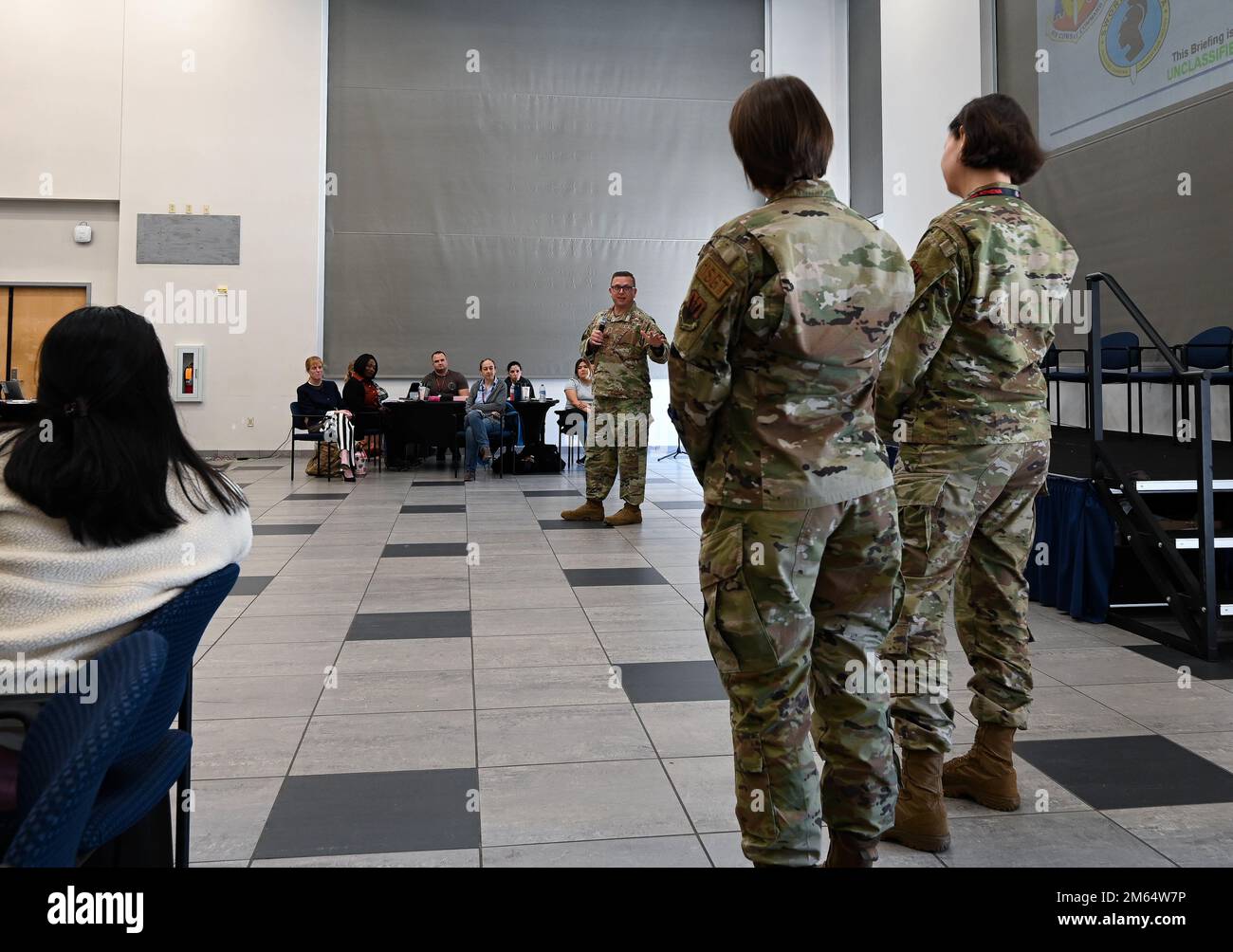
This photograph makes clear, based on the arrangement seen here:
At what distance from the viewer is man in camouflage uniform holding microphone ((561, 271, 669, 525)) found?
6559mm

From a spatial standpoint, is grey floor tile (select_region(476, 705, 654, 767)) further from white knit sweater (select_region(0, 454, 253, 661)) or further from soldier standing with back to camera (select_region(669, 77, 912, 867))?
white knit sweater (select_region(0, 454, 253, 661))

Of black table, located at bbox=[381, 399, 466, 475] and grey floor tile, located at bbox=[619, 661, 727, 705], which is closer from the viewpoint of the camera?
grey floor tile, located at bbox=[619, 661, 727, 705]

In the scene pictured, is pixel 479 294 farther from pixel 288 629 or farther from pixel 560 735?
pixel 560 735

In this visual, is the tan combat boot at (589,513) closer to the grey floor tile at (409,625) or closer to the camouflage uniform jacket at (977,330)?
the grey floor tile at (409,625)

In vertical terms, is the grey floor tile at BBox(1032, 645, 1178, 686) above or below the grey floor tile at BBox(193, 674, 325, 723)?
above

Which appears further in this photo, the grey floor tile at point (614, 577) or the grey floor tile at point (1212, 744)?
the grey floor tile at point (614, 577)

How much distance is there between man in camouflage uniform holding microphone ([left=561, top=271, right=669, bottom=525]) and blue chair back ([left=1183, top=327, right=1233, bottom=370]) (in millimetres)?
3086

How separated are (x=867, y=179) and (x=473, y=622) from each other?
962 centimetres

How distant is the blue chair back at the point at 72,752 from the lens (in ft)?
3.42

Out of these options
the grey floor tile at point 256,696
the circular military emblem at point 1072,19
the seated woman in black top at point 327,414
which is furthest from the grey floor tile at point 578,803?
the seated woman in black top at point 327,414

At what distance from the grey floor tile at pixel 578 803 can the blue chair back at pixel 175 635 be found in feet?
2.78

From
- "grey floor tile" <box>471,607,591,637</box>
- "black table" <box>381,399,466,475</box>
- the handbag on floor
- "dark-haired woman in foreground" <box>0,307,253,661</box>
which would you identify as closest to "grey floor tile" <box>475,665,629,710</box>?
"grey floor tile" <box>471,607,591,637</box>

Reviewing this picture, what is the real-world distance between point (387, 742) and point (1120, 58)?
21.7 feet

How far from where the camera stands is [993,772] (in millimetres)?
2189
